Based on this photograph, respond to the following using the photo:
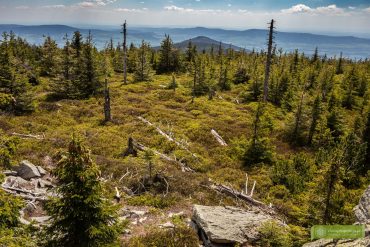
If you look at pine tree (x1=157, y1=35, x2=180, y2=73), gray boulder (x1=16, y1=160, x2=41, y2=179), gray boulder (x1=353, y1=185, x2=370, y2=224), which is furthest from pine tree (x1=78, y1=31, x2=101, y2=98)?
gray boulder (x1=353, y1=185, x2=370, y2=224)

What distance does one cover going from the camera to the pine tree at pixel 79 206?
7574mm

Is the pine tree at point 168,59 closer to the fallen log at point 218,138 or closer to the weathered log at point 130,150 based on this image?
the fallen log at point 218,138

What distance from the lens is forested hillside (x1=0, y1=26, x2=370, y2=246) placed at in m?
8.07

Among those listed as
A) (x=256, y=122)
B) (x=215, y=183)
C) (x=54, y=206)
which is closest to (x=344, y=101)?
(x=256, y=122)

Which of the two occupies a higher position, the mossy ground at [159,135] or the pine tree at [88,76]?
the pine tree at [88,76]

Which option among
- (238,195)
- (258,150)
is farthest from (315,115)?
(238,195)

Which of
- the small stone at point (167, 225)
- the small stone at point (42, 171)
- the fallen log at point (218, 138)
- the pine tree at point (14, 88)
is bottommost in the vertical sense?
the fallen log at point (218, 138)

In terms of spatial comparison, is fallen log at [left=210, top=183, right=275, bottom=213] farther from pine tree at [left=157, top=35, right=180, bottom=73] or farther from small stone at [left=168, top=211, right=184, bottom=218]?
pine tree at [left=157, top=35, right=180, bottom=73]

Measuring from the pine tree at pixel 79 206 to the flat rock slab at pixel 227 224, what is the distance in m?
4.62

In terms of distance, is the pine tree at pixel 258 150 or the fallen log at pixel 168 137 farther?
the fallen log at pixel 168 137

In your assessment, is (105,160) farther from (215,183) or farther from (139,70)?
(139,70)

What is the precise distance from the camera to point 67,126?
1142 inches

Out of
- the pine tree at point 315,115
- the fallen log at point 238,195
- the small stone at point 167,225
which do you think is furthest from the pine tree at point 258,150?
the small stone at point 167,225

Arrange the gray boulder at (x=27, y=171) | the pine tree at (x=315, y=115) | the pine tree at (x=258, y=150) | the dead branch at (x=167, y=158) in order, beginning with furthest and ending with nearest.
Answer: the pine tree at (x=315, y=115), the pine tree at (x=258, y=150), the dead branch at (x=167, y=158), the gray boulder at (x=27, y=171)
